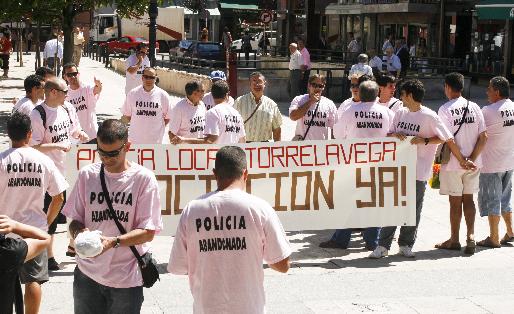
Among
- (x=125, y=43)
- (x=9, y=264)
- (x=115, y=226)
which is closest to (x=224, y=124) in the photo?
(x=115, y=226)

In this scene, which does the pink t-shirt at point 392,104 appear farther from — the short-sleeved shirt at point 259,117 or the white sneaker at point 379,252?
the white sneaker at point 379,252

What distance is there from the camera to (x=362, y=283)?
30.4 feet

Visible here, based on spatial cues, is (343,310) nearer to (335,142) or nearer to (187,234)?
(335,142)

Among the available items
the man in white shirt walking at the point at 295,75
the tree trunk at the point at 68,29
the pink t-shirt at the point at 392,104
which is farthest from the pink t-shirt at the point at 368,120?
the man in white shirt walking at the point at 295,75

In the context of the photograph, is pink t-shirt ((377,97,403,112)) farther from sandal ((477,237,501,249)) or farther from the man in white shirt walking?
the man in white shirt walking

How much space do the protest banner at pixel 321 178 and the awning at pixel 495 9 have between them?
2330 cm

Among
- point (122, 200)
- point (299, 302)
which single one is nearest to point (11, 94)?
point (299, 302)

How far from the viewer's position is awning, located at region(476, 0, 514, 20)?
3231cm

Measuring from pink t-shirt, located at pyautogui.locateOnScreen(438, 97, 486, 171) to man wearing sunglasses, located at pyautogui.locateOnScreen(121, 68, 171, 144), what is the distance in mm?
3661

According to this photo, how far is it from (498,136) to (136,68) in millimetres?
11777

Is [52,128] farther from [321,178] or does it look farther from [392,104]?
[392,104]

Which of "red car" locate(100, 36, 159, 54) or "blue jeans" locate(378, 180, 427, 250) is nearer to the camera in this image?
"blue jeans" locate(378, 180, 427, 250)

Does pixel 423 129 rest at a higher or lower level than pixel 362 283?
higher

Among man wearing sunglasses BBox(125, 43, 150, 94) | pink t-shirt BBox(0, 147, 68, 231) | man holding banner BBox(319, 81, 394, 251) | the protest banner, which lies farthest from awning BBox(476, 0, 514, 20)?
pink t-shirt BBox(0, 147, 68, 231)
